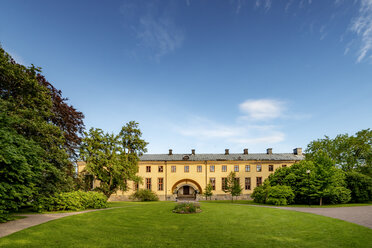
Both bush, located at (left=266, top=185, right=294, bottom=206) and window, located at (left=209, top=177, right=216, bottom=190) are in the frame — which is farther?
window, located at (left=209, top=177, right=216, bottom=190)

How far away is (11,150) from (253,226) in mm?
13850

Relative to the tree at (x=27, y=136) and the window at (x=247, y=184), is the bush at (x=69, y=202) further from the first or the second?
the window at (x=247, y=184)

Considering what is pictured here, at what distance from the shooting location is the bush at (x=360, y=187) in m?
25.6

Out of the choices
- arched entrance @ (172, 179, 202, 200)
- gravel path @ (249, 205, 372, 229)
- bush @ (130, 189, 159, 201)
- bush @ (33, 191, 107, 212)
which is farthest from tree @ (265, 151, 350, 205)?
bush @ (33, 191, 107, 212)

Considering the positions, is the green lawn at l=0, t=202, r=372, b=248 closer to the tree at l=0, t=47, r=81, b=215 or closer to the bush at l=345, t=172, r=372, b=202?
the tree at l=0, t=47, r=81, b=215

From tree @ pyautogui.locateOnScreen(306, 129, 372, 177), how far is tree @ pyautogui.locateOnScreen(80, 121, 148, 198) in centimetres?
3055

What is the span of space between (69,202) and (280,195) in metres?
22.7

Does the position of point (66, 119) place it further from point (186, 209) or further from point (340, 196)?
point (340, 196)

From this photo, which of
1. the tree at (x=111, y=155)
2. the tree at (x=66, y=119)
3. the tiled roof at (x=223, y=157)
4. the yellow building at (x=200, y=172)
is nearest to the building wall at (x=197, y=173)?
the yellow building at (x=200, y=172)

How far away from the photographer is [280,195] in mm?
23750

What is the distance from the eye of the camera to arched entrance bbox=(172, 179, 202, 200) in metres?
39.4

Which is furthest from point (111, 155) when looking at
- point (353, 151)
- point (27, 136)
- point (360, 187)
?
point (353, 151)

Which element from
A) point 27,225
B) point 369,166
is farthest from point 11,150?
point 369,166

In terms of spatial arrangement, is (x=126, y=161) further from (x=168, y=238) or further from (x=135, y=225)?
(x=168, y=238)
